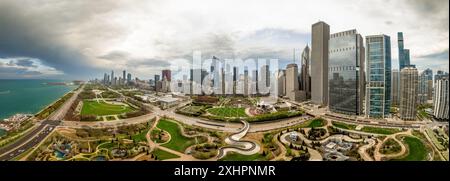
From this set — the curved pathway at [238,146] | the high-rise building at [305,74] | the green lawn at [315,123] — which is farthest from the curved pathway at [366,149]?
the high-rise building at [305,74]

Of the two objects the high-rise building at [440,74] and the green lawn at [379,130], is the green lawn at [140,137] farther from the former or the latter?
the high-rise building at [440,74]

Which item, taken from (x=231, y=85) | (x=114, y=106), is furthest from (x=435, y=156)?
(x=231, y=85)

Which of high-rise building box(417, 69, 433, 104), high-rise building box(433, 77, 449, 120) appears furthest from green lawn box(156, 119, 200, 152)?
high-rise building box(417, 69, 433, 104)

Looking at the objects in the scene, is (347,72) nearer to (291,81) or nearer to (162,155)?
(291,81)

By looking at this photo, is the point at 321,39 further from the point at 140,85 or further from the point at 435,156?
the point at 140,85

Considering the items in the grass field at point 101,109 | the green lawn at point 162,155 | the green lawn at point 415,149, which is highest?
the grass field at point 101,109

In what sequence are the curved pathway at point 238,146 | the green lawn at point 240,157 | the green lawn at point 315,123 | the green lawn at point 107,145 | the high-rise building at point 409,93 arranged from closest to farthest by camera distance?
the green lawn at point 240,157
the curved pathway at point 238,146
the green lawn at point 107,145
the green lawn at point 315,123
the high-rise building at point 409,93

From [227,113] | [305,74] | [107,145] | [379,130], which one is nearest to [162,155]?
[107,145]
